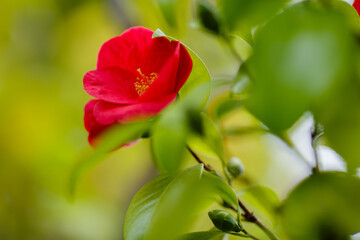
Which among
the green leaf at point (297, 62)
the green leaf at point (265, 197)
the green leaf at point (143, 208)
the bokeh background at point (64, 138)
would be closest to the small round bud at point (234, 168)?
the green leaf at point (265, 197)

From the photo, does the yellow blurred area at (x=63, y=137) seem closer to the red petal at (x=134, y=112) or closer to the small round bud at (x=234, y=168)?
the small round bud at (x=234, y=168)

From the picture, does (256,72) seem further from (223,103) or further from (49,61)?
(49,61)

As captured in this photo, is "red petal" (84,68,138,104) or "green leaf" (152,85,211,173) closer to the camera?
"green leaf" (152,85,211,173)

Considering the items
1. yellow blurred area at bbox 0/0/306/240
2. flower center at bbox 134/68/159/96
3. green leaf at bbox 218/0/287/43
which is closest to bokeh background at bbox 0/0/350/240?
yellow blurred area at bbox 0/0/306/240

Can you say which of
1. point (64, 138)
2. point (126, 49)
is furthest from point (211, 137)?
point (64, 138)

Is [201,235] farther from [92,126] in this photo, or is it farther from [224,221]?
[92,126]

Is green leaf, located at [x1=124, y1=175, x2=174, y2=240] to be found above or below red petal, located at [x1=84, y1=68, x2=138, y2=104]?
below

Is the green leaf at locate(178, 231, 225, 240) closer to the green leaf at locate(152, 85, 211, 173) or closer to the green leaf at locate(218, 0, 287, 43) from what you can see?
the green leaf at locate(152, 85, 211, 173)
